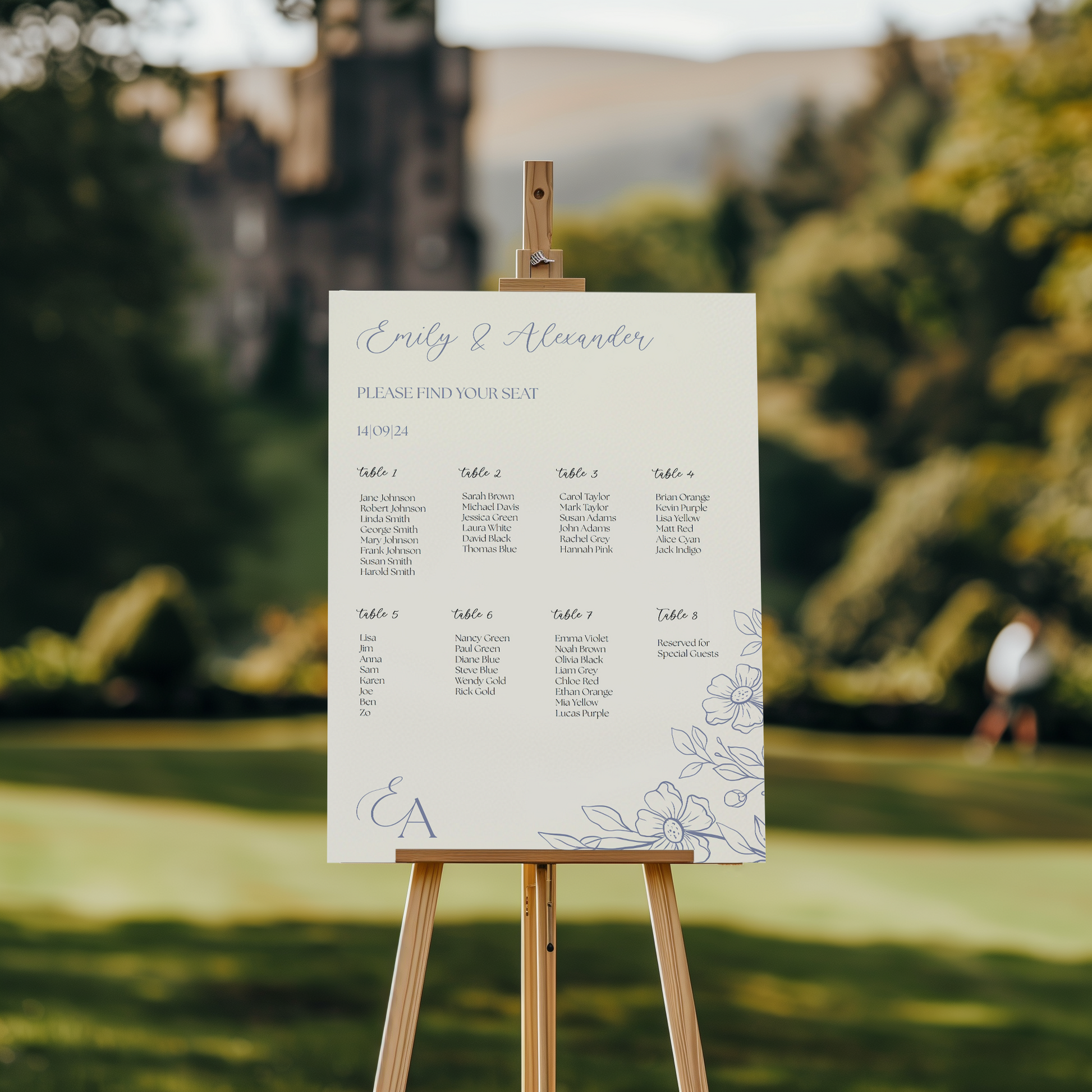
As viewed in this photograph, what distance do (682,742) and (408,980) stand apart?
3.10ft

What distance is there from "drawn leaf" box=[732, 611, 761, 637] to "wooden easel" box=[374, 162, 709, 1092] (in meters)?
0.61

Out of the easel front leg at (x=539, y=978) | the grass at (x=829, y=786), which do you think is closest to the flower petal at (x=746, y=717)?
the easel front leg at (x=539, y=978)

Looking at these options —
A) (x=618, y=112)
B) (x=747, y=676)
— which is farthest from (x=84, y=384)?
(x=618, y=112)

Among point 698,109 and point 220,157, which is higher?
point 698,109

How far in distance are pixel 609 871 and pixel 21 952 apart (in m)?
4.15

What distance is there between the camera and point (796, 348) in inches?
1308

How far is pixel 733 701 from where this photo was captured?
138 inches

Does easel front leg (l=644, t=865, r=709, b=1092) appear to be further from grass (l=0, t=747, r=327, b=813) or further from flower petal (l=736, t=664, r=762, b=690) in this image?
grass (l=0, t=747, r=327, b=813)

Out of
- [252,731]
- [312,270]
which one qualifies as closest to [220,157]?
[312,270]

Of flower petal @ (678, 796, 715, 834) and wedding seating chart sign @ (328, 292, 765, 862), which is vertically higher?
wedding seating chart sign @ (328, 292, 765, 862)

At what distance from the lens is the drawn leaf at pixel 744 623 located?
3504 millimetres

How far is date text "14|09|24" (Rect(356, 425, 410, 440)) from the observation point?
11.5 feet

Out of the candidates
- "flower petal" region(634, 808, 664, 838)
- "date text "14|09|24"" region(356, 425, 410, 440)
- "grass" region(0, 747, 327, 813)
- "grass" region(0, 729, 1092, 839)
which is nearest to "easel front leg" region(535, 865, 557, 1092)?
"flower petal" region(634, 808, 664, 838)

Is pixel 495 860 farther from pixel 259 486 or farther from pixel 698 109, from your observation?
pixel 698 109
